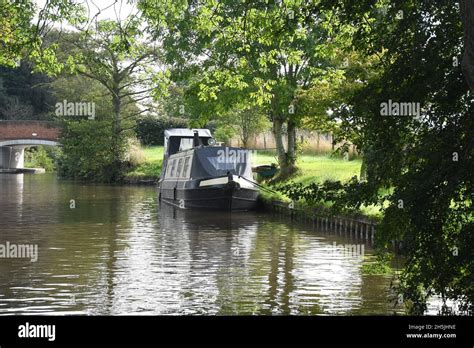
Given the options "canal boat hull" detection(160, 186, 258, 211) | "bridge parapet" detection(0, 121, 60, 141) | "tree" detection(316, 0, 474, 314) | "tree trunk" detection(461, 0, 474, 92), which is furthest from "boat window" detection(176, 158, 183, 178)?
"bridge parapet" detection(0, 121, 60, 141)

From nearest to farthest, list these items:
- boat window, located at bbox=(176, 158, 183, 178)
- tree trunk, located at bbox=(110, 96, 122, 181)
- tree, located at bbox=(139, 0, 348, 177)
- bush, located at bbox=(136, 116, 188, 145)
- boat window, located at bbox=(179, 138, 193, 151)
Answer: tree, located at bbox=(139, 0, 348, 177), boat window, located at bbox=(176, 158, 183, 178), boat window, located at bbox=(179, 138, 193, 151), tree trunk, located at bbox=(110, 96, 122, 181), bush, located at bbox=(136, 116, 188, 145)

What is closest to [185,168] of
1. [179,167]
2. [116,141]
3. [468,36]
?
[179,167]

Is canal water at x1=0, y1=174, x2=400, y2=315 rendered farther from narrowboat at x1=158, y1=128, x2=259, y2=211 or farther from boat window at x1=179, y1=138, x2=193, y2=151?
boat window at x1=179, y1=138, x2=193, y2=151

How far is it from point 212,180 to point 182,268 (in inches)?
550

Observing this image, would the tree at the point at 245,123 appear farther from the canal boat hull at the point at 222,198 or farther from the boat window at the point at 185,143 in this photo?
the canal boat hull at the point at 222,198

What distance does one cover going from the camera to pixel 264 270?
1440 cm

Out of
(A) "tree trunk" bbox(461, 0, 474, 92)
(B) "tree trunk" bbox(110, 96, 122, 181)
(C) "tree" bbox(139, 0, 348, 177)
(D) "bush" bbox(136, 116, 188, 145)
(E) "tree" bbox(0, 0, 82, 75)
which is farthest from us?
(D) "bush" bbox(136, 116, 188, 145)

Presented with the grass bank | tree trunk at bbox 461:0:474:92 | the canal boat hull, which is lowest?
the canal boat hull

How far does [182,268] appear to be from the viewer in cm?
1443

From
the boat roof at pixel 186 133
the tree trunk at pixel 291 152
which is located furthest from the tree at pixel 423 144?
the boat roof at pixel 186 133

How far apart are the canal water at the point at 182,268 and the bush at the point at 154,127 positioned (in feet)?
109

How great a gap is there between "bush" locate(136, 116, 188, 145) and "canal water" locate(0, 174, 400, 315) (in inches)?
1303

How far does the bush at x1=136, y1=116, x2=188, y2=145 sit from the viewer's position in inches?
2296
